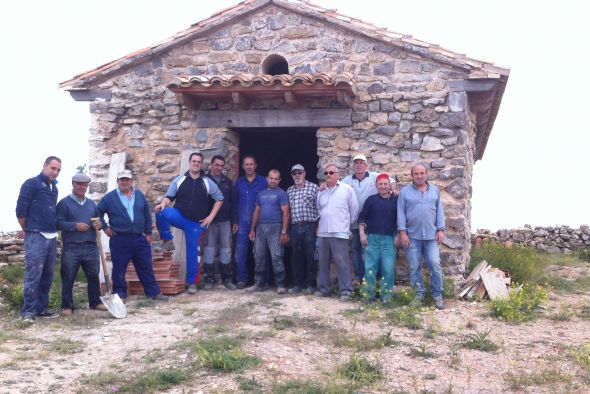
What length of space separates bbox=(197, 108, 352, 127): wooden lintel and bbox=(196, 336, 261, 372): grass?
3.69 m

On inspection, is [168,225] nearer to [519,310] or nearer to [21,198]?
[21,198]

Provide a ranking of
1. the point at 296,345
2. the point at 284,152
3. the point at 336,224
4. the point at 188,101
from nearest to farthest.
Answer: the point at 296,345
the point at 336,224
the point at 188,101
the point at 284,152

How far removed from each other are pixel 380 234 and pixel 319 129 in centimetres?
185

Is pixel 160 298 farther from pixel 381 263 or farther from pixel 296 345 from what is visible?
pixel 381 263

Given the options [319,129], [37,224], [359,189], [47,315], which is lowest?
[47,315]

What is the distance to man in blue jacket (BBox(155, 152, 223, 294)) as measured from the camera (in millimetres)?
7363

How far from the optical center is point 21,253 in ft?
36.2

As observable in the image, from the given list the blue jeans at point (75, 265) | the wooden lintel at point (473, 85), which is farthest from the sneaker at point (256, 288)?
the wooden lintel at point (473, 85)

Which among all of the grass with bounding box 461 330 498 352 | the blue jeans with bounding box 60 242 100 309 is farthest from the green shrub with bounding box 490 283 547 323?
the blue jeans with bounding box 60 242 100 309

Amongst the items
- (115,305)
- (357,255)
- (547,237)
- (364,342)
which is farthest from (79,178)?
(547,237)

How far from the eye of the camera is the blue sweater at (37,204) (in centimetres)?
604

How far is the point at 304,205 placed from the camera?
7191 mm

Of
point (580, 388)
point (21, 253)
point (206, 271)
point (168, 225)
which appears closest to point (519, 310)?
point (580, 388)

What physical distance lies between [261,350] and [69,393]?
5.12 ft
